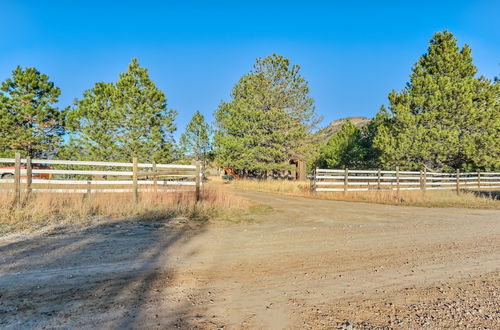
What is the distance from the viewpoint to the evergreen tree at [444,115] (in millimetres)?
22438

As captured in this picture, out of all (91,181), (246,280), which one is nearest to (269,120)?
(91,181)

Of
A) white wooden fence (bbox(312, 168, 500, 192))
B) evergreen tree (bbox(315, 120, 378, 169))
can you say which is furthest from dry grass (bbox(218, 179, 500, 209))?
evergreen tree (bbox(315, 120, 378, 169))

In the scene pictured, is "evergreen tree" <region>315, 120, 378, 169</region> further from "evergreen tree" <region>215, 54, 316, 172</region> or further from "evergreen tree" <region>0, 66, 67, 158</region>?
"evergreen tree" <region>0, 66, 67, 158</region>

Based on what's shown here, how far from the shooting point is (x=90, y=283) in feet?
11.8

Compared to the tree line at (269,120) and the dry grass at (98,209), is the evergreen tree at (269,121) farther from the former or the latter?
the dry grass at (98,209)

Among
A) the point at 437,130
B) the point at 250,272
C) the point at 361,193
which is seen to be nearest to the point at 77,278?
the point at 250,272

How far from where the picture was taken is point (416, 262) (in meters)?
4.76

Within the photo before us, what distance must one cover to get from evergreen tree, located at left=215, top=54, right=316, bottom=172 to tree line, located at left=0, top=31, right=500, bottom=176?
0.09 meters

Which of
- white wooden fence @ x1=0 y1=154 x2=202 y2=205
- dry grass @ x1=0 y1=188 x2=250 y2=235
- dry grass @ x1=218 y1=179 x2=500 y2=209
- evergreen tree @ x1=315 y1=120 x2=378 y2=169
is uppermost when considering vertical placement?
evergreen tree @ x1=315 y1=120 x2=378 y2=169

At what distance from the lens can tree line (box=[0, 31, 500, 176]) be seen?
22.7m

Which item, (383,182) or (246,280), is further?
(383,182)

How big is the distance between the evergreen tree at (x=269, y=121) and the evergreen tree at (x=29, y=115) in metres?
16.7

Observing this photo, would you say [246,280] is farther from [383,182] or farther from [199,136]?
[199,136]

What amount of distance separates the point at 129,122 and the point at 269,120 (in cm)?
1150
